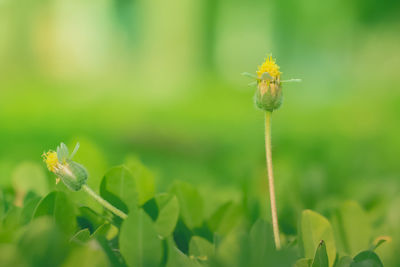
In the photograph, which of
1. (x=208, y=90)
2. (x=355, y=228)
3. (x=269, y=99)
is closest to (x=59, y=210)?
(x=269, y=99)

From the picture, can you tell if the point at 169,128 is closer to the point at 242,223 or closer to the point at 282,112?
the point at 282,112

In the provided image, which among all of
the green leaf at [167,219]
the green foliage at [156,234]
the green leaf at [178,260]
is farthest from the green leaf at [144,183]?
the green leaf at [178,260]

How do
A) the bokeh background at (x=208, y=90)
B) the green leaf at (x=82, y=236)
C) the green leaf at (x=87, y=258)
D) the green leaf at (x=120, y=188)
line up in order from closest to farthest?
the green leaf at (x=87, y=258) < the green leaf at (x=82, y=236) < the green leaf at (x=120, y=188) < the bokeh background at (x=208, y=90)

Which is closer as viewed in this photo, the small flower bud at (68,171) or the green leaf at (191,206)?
the small flower bud at (68,171)

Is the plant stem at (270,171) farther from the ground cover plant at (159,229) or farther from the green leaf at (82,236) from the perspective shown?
the green leaf at (82,236)

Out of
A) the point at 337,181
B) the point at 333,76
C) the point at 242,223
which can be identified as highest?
the point at 242,223

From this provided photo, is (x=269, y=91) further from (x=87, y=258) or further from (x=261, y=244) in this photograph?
(x=87, y=258)

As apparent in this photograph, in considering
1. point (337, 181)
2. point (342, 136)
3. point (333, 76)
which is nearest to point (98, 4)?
point (333, 76)
